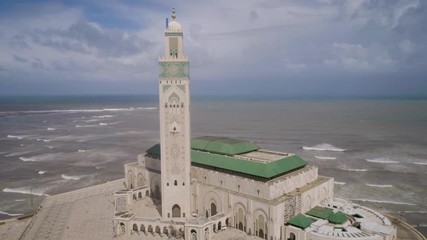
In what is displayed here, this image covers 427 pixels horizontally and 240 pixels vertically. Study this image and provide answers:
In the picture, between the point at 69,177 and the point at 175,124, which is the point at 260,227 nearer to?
the point at 175,124

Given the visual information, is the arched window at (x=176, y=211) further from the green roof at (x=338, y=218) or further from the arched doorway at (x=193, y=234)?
the green roof at (x=338, y=218)

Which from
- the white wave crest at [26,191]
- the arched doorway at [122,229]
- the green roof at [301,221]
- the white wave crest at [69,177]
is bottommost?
the white wave crest at [26,191]

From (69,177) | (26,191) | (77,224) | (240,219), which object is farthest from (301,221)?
(69,177)

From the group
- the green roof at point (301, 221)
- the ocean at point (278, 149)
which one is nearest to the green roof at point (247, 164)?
the green roof at point (301, 221)

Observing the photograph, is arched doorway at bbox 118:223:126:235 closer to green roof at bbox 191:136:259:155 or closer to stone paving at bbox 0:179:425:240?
stone paving at bbox 0:179:425:240

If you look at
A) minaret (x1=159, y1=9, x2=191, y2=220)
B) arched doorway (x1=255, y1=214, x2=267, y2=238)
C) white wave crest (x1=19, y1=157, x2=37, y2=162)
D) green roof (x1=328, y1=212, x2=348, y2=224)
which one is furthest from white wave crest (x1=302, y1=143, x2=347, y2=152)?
white wave crest (x1=19, y1=157, x2=37, y2=162)

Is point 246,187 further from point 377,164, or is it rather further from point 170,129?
point 377,164
